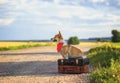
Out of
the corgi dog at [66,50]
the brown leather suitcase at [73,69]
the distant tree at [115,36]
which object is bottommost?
the distant tree at [115,36]

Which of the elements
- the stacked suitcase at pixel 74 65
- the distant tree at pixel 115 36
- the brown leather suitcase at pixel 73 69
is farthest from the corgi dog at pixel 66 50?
the distant tree at pixel 115 36

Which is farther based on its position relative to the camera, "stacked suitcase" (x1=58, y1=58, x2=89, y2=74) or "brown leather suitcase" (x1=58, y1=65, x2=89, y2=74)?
"brown leather suitcase" (x1=58, y1=65, x2=89, y2=74)

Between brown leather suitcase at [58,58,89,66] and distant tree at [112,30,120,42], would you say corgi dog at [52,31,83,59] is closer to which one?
Answer: brown leather suitcase at [58,58,89,66]

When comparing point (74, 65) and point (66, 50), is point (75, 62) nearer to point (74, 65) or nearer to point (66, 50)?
point (74, 65)

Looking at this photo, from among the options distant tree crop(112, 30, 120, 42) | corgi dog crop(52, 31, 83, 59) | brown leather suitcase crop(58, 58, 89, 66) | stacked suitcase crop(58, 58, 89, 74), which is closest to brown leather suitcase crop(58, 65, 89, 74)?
stacked suitcase crop(58, 58, 89, 74)

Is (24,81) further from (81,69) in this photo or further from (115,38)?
(115,38)

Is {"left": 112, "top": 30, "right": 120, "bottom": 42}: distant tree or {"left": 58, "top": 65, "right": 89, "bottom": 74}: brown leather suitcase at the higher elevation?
{"left": 58, "top": 65, "right": 89, "bottom": 74}: brown leather suitcase

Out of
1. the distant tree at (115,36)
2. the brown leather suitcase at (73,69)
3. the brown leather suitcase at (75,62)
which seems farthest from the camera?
the distant tree at (115,36)

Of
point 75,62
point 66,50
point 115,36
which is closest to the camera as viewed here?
point 75,62

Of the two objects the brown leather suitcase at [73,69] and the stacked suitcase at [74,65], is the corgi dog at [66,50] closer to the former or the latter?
the stacked suitcase at [74,65]

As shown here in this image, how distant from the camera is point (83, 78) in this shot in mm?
16312

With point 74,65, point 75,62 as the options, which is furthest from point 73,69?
point 75,62

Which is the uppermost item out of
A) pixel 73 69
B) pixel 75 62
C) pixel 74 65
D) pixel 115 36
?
pixel 75 62

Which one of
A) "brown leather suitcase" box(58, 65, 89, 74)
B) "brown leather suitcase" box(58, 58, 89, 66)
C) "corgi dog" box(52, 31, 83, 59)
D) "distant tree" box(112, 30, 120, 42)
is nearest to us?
"brown leather suitcase" box(58, 58, 89, 66)
